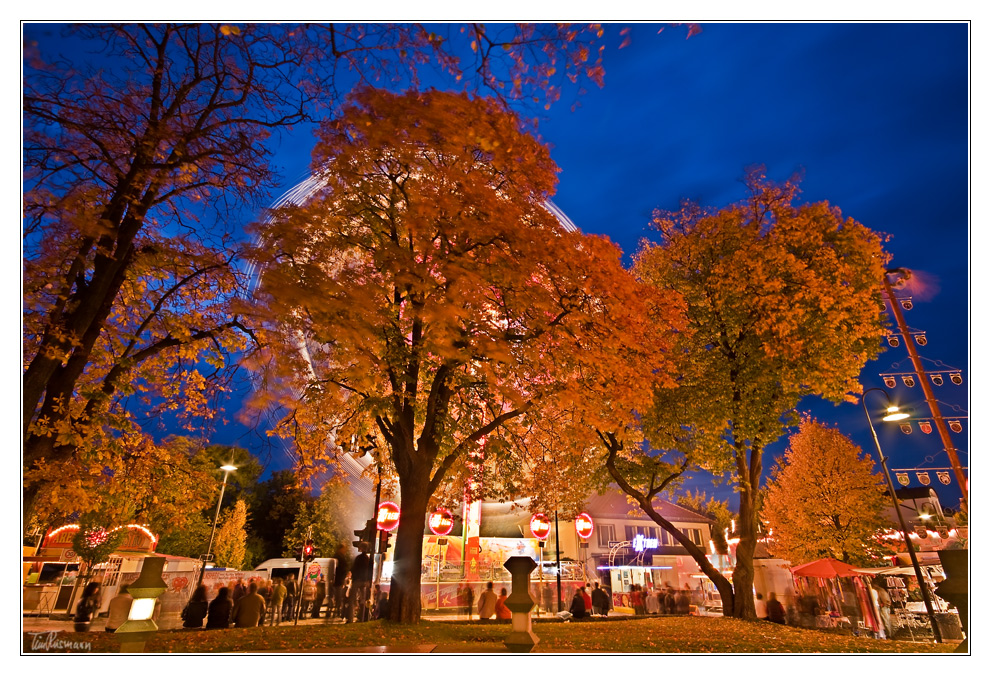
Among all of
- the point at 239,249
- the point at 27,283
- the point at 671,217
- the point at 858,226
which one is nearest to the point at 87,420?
the point at 27,283

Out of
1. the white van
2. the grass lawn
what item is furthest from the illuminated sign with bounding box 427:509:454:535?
the grass lawn

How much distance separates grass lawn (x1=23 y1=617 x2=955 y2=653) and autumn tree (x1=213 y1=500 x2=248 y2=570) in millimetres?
31541

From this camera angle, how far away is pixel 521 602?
6766 millimetres

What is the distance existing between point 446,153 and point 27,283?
25.5 feet

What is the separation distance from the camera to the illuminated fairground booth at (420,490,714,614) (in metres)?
26.8

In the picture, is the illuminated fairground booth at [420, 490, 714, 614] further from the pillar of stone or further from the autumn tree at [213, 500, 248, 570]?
the autumn tree at [213, 500, 248, 570]

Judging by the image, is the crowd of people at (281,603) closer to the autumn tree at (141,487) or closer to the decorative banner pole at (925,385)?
the autumn tree at (141,487)

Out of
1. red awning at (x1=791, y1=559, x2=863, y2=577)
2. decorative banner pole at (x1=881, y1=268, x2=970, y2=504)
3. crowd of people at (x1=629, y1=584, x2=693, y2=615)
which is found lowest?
crowd of people at (x1=629, y1=584, x2=693, y2=615)

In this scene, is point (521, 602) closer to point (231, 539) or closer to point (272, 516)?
point (231, 539)

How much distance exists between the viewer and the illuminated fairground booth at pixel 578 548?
1056 inches

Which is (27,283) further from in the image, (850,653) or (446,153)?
(850,653)

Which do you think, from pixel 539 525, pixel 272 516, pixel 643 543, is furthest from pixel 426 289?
pixel 272 516

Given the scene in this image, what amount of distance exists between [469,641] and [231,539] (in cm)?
3509

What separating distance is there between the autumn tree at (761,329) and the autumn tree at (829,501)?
16.7 meters
